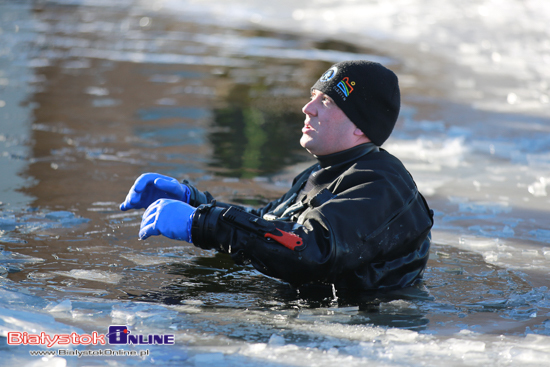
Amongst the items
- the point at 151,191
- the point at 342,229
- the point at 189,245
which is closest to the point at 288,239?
the point at 342,229

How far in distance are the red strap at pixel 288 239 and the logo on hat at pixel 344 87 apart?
2.59ft

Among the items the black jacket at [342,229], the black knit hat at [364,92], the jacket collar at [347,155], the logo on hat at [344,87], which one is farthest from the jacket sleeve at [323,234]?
the logo on hat at [344,87]

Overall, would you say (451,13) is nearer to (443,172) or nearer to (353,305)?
(443,172)

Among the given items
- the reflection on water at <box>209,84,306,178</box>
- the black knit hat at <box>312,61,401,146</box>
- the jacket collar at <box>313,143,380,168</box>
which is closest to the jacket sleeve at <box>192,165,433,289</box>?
the jacket collar at <box>313,143,380,168</box>

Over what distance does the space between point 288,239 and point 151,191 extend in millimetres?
1057

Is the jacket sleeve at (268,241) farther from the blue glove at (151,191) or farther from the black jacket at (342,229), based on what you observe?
the blue glove at (151,191)

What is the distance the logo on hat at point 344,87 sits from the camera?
3188 mm

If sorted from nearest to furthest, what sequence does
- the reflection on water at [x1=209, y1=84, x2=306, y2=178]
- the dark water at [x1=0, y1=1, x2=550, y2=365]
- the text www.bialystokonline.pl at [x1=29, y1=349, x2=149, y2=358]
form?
the text www.bialystokonline.pl at [x1=29, y1=349, x2=149, y2=358], the dark water at [x1=0, y1=1, x2=550, y2=365], the reflection on water at [x1=209, y1=84, x2=306, y2=178]

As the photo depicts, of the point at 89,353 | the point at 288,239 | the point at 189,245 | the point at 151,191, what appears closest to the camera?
the point at 89,353

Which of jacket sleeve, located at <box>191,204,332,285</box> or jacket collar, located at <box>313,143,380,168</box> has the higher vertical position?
jacket collar, located at <box>313,143,380,168</box>

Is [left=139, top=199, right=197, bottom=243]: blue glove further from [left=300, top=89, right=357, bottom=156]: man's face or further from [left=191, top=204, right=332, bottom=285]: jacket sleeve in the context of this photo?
[left=300, top=89, right=357, bottom=156]: man's face

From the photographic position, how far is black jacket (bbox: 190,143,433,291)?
9.35ft

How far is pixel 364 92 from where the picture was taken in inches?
126

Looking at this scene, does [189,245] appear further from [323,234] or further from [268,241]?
[323,234]
